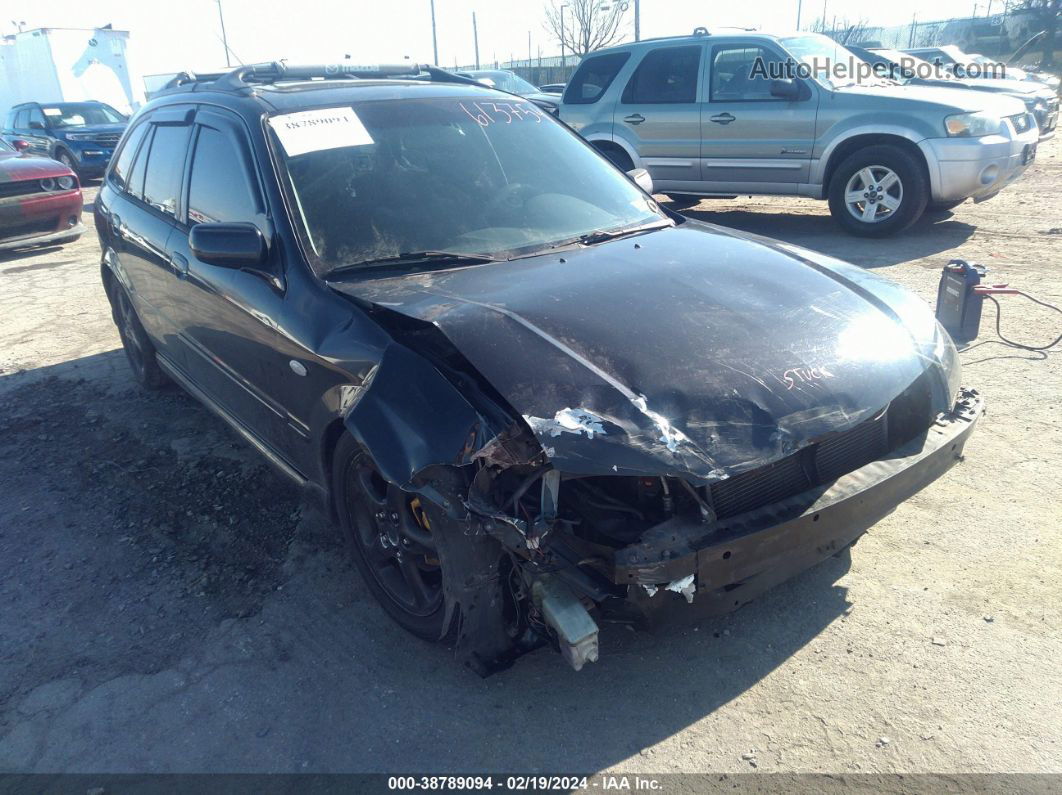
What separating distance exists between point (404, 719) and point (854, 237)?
7.60 metres

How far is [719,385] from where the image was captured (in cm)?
237

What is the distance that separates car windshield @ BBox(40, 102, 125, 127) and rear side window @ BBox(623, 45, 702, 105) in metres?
14.0

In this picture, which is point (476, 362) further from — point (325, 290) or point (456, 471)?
point (325, 290)

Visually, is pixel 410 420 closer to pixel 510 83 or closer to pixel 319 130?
pixel 319 130

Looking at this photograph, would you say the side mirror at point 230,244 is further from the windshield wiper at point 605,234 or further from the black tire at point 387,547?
the windshield wiper at point 605,234

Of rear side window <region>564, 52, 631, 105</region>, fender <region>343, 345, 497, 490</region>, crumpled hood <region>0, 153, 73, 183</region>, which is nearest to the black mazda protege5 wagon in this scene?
fender <region>343, 345, 497, 490</region>

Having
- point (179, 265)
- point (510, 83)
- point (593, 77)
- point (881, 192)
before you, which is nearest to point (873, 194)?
point (881, 192)

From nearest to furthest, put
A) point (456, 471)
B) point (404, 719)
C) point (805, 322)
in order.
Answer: point (456, 471) → point (404, 719) → point (805, 322)

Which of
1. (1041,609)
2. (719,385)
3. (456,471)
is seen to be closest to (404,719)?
(456,471)

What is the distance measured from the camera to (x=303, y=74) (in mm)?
3969

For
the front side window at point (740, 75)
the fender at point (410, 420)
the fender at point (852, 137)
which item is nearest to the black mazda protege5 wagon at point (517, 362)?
the fender at point (410, 420)

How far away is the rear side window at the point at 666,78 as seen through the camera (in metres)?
9.15

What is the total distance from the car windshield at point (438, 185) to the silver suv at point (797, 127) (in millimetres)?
5008

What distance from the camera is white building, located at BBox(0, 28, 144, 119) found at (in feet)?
80.4
